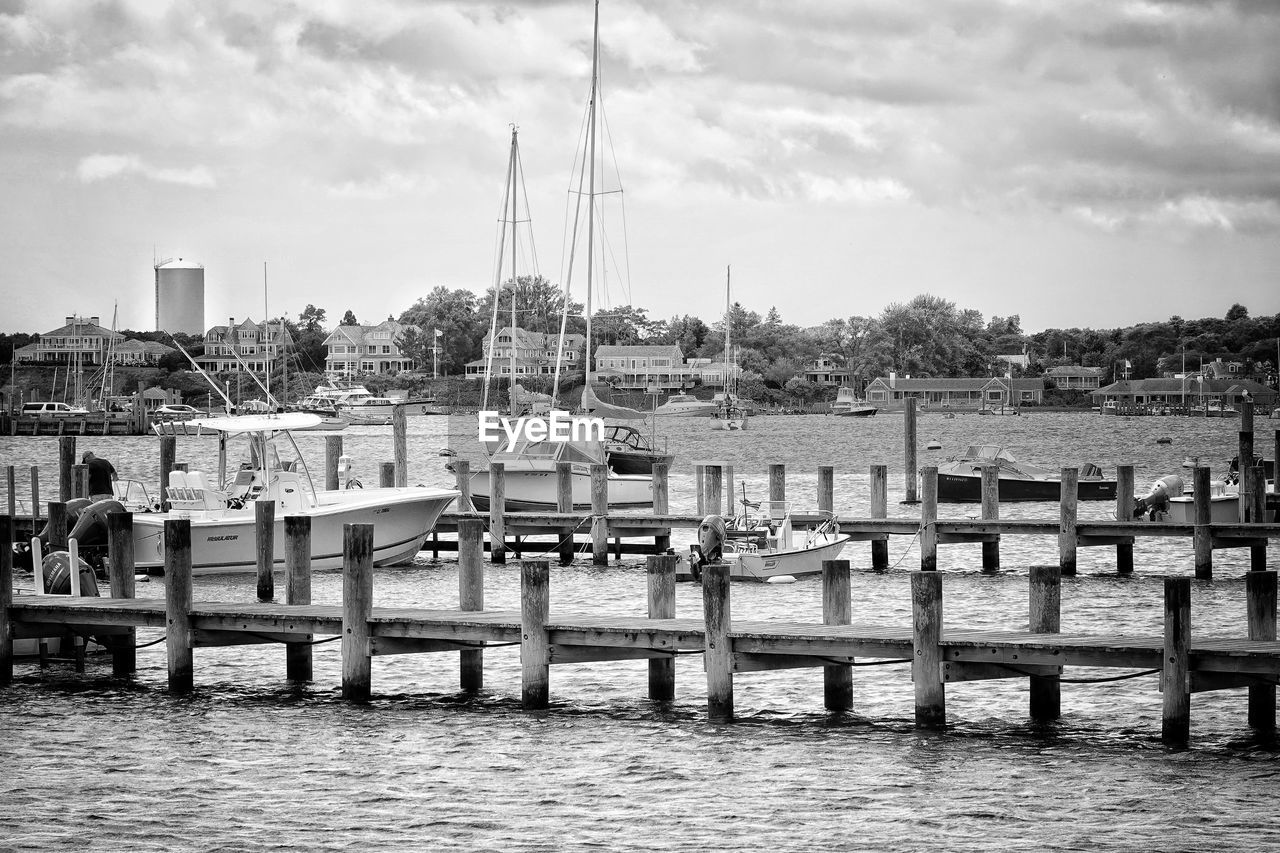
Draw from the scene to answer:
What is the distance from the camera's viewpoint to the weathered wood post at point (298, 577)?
20.9 meters

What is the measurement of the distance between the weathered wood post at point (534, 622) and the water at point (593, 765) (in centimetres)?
65

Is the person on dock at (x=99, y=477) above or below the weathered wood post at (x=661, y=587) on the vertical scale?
above

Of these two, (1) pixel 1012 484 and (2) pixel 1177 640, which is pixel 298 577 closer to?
(2) pixel 1177 640

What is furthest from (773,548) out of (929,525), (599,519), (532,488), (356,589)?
(532,488)

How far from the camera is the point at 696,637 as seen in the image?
57.8ft

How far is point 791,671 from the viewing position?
22.1 meters

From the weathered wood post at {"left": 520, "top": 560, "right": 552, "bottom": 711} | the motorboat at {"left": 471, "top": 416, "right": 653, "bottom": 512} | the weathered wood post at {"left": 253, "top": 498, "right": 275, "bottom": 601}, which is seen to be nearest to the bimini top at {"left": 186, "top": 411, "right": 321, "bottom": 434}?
the weathered wood post at {"left": 253, "top": 498, "right": 275, "bottom": 601}

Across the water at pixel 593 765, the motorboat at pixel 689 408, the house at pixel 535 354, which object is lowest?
the water at pixel 593 765

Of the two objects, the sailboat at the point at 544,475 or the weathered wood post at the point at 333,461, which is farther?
the sailboat at the point at 544,475

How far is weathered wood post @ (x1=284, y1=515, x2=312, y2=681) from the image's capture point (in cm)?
2094

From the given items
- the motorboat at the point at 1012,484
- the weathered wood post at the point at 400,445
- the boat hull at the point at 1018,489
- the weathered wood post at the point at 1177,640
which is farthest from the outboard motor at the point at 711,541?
the boat hull at the point at 1018,489

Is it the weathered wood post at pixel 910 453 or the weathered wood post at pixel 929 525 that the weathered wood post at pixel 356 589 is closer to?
the weathered wood post at pixel 929 525

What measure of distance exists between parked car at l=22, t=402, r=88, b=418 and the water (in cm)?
11031

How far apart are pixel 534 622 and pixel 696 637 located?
1.82 metres
